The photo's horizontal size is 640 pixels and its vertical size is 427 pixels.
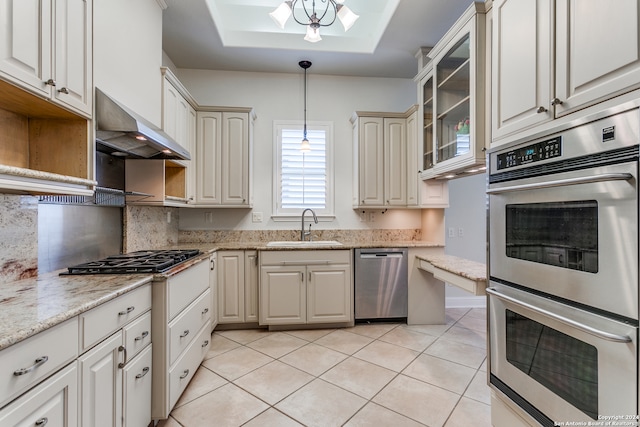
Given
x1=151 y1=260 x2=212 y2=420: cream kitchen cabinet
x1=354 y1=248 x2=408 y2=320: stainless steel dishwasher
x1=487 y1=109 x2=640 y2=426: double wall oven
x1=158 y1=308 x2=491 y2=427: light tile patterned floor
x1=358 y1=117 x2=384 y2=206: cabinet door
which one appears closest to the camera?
x1=487 y1=109 x2=640 y2=426: double wall oven

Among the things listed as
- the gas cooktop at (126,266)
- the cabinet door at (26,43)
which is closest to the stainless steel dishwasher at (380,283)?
the gas cooktop at (126,266)

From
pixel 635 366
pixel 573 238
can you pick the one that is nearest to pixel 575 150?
pixel 573 238

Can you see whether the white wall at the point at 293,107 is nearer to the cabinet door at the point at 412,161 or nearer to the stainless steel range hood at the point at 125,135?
the cabinet door at the point at 412,161

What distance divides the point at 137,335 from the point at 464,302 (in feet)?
11.8

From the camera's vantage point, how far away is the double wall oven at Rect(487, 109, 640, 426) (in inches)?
37.9

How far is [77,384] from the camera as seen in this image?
107cm

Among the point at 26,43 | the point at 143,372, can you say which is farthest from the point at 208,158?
the point at 143,372

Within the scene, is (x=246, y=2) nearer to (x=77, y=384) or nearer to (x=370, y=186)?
(x=370, y=186)

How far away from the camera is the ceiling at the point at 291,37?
2.59 metres

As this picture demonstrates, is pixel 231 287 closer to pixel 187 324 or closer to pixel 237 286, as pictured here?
pixel 237 286

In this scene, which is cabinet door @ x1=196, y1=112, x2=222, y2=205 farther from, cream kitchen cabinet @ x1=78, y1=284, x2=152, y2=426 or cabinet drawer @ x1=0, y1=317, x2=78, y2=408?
cabinet drawer @ x1=0, y1=317, x2=78, y2=408

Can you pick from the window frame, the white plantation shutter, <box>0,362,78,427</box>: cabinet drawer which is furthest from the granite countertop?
<box>0,362,78,427</box>: cabinet drawer

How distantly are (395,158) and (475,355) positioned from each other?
2.14 metres

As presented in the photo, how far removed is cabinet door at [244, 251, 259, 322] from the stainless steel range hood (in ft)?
3.93
